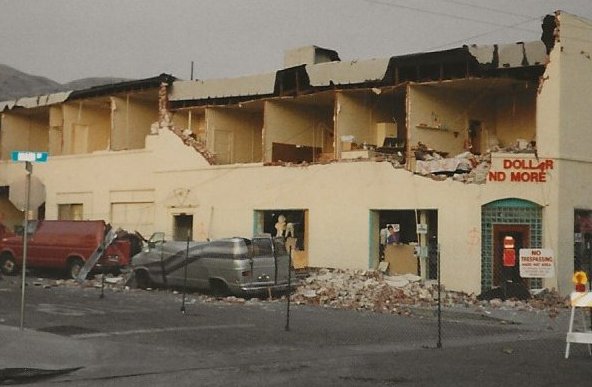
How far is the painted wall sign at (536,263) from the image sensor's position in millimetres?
22078

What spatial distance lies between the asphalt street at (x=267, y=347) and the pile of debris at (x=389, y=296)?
4.46ft

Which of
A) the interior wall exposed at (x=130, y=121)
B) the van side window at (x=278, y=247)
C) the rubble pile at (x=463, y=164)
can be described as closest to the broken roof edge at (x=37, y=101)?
the interior wall exposed at (x=130, y=121)

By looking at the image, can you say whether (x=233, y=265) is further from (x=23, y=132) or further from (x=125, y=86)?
(x=23, y=132)

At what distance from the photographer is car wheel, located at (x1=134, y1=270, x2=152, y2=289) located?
1012 inches

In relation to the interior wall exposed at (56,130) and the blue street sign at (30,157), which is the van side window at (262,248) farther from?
the interior wall exposed at (56,130)

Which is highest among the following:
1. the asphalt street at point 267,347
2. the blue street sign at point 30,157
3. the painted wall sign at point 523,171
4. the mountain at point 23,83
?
the mountain at point 23,83

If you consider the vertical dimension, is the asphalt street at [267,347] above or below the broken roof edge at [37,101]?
below

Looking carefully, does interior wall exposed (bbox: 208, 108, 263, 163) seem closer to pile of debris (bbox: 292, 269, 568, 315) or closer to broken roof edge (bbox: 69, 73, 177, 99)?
broken roof edge (bbox: 69, 73, 177, 99)

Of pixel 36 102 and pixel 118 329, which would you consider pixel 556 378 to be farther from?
pixel 36 102

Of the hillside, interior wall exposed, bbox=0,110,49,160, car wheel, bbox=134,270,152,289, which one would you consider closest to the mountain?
the hillside

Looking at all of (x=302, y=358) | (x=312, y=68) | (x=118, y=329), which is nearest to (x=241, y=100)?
(x=312, y=68)

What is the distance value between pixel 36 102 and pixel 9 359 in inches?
1295

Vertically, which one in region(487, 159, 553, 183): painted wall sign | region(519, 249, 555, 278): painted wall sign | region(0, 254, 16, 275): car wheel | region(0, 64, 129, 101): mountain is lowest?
region(0, 254, 16, 275): car wheel

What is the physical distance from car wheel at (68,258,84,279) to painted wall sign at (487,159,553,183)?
14.8m
